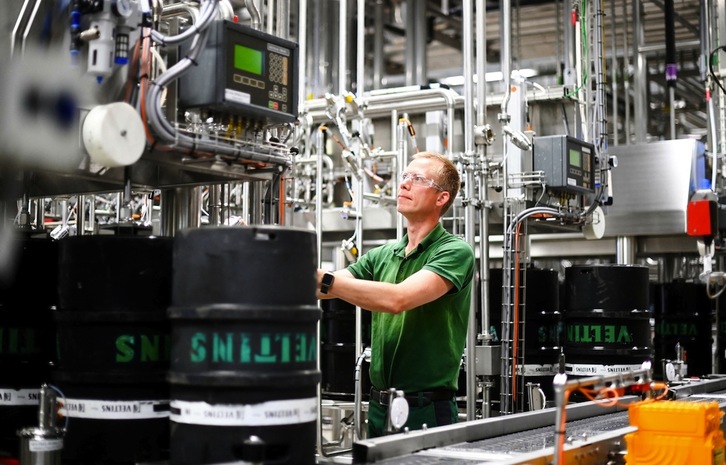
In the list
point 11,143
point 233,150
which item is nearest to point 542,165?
point 233,150

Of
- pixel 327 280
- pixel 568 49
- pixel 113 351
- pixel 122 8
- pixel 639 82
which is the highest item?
pixel 568 49

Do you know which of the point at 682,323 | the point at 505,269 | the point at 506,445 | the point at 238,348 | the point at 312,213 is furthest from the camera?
the point at 682,323

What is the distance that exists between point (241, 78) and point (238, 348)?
0.74 m

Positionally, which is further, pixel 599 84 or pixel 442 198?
pixel 599 84

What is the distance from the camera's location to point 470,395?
427cm

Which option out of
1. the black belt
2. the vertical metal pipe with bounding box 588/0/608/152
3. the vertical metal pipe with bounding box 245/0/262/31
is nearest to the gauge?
the vertical metal pipe with bounding box 245/0/262/31

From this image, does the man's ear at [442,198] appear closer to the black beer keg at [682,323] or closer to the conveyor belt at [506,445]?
the conveyor belt at [506,445]

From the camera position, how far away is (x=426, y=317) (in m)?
2.93

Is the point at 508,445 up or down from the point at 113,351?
down

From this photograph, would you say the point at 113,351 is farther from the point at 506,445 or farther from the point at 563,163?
the point at 563,163

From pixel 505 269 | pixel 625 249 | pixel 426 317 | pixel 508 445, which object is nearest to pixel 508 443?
pixel 508 445

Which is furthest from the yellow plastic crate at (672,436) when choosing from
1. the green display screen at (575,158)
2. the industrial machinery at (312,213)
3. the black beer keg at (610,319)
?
the green display screen at (575,158)

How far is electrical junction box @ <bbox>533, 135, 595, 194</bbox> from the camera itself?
16.0 feet

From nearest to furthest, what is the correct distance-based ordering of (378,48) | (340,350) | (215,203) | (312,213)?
(215,203), (340,350), (312,213), (378,48)
